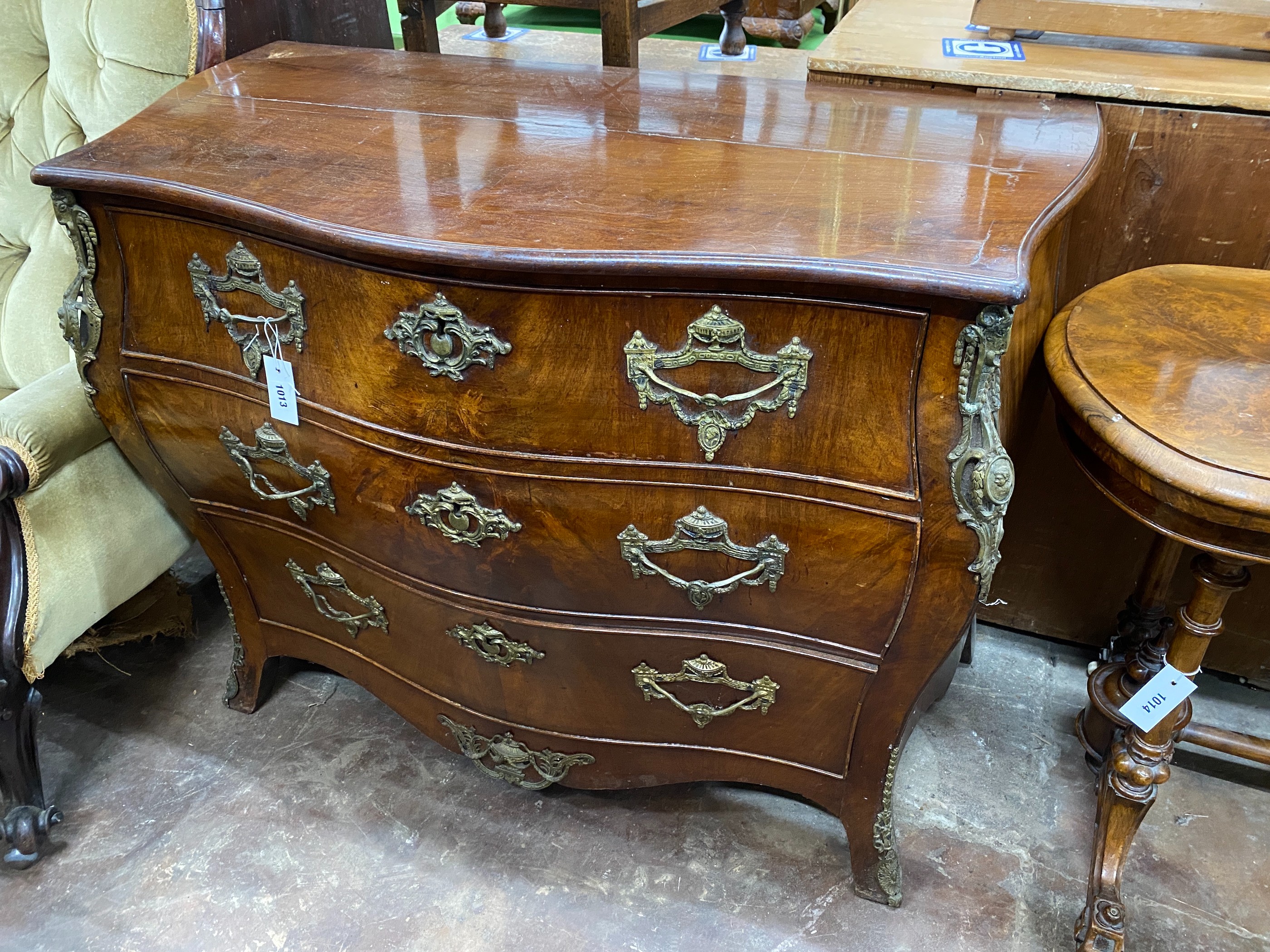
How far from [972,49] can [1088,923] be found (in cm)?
131

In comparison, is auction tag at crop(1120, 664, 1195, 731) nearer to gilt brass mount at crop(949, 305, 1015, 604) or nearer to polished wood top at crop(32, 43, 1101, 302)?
gilt brass mount at crop(949, 305, 1015, 604)

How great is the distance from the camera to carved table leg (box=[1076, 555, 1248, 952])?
1.23m

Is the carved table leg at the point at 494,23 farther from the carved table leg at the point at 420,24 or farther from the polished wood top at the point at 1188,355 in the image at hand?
the polished wood top at the point at 1188,355

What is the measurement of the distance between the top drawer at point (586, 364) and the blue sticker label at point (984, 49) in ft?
2.30

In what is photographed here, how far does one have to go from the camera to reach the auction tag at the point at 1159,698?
1250 mm

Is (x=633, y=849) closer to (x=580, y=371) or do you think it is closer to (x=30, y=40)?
(x=580, y=371)

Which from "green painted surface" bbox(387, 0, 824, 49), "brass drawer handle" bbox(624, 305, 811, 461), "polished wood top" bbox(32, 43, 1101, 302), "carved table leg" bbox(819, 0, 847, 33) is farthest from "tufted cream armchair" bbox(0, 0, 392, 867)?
"carved table leg" bbox(819, 0, 847, 33)

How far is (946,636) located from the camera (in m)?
1.12

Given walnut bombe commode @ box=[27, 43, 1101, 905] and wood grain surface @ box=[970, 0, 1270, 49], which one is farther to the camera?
wood grain surface @ box=[970, 0, 1270, 49]

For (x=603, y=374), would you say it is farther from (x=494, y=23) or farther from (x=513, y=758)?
(x=494, y=23)

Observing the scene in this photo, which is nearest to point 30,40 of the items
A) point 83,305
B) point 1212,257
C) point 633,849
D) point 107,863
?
point 83,305

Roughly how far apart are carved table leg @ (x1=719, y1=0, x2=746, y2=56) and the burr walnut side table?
235cm

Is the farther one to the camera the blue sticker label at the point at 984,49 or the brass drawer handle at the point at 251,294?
the blue sticker label at the point at 984,49

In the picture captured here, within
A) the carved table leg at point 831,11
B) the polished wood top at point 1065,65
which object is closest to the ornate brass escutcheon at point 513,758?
the polished wood top at point 1065,65
